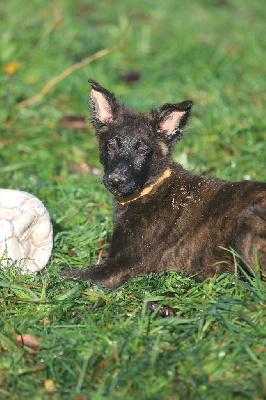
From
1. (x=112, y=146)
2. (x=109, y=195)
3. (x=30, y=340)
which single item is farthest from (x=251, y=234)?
(x=109, y=195)

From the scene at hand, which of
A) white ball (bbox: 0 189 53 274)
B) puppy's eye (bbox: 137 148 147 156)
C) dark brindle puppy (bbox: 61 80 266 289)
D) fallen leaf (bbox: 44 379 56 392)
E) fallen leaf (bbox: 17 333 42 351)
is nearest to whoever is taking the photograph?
fallen leaf (bbox: 44 379 56 392)

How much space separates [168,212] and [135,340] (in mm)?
1581

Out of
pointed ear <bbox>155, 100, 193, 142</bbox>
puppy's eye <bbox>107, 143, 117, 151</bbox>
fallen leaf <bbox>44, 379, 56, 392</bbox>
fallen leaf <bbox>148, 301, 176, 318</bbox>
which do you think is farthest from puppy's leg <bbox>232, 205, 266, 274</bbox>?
fallen leaf <bbox>44, 379, 56, 392</bbox>

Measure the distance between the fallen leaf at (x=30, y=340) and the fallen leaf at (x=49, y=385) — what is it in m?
0.37

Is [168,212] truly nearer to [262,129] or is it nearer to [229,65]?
[262,129]

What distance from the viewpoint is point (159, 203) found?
5.30 m

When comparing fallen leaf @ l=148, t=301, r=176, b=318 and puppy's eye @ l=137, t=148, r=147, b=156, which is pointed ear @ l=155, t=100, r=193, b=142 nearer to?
puppy's eye @ l=137, t=148, r=147, b=156

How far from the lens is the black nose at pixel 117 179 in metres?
4.99

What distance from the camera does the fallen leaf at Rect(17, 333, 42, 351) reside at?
4.03 meters

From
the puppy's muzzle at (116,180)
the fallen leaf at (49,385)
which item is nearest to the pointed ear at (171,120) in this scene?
the puppy's muzzle at (116,180)

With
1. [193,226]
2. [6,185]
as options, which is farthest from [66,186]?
[193,226]

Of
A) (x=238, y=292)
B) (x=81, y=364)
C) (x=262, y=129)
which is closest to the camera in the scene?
(x=81, y=364)

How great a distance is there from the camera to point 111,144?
5.30m

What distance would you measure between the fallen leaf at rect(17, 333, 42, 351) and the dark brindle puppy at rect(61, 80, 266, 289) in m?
1.10
